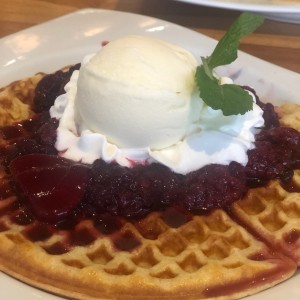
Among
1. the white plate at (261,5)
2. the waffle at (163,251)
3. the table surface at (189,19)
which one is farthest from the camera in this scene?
the table surface at (189,19)

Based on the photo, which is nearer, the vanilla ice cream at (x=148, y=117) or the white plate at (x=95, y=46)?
the vanilla ice cream at (x=148, y=117)

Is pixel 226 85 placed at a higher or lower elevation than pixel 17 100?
higher

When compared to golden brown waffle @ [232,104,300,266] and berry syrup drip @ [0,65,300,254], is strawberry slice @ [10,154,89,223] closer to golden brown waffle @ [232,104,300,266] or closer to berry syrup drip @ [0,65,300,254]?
berry syrup drip @ [0,65,300,254]

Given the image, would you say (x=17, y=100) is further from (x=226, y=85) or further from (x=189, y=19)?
(x=189, y=19)

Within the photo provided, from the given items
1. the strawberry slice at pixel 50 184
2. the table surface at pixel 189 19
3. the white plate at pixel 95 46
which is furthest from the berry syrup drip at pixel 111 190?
the table surface at pixel 189 19

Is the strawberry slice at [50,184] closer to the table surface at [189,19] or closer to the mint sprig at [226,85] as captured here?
the mint sprig at [226,85]

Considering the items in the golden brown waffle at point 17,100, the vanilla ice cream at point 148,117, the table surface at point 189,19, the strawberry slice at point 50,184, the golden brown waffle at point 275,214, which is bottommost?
the table surface at point 189,19

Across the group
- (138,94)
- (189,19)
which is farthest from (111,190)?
(189,19)
